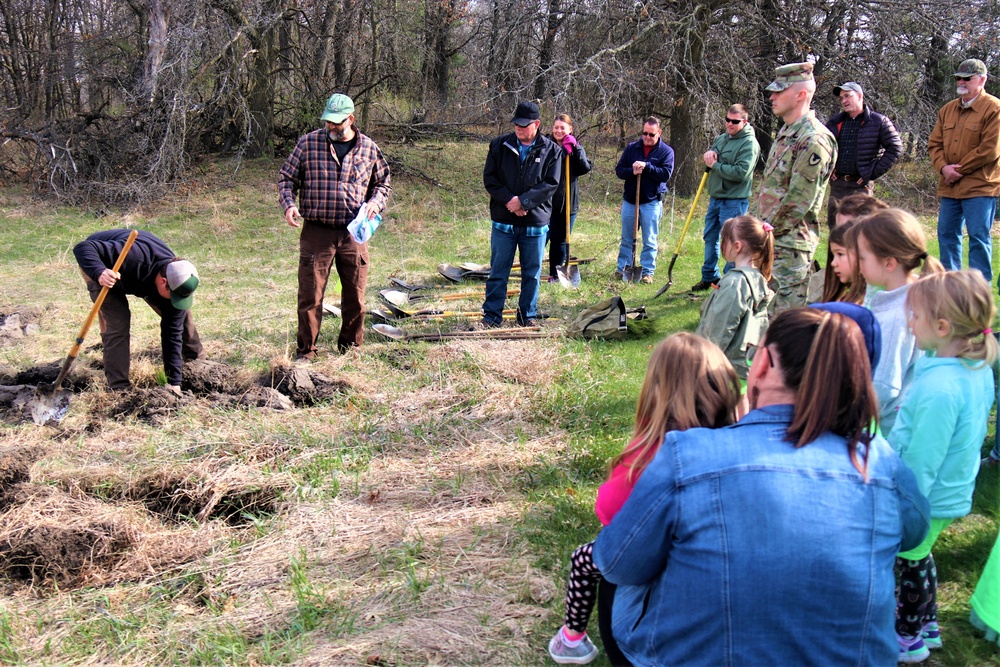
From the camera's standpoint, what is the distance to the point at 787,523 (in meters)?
1.86

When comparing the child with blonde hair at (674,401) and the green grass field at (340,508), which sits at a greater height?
the child with blonde hair at (674,401)

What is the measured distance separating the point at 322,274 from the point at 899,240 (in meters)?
4.34

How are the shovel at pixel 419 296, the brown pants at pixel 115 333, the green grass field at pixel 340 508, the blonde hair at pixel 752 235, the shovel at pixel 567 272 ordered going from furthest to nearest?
1. the shovel at pixel 567 272
2. the shovel at pixel 419 296
3. the brown pants at pixel 115 333
4. the blonde hair at pixel 752 235
5. the green grass field at pixel 340 508

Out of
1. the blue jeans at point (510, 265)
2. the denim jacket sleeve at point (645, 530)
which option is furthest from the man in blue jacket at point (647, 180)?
the denim jacket sleeve at point (645, 530)

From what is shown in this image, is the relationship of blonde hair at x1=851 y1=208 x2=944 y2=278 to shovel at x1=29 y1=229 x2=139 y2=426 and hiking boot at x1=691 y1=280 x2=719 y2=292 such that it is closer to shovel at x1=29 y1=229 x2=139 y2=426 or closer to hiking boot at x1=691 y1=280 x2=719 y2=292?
shovel at x1=29 y1=229 x2=139 y2=426

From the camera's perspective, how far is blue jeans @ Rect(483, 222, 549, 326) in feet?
23.1

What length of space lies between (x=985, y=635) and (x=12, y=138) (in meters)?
15.8

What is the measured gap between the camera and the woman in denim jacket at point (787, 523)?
73.9 inches

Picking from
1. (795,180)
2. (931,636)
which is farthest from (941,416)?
(795,180)

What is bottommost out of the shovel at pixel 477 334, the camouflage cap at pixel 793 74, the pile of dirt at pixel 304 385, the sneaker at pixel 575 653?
the sneaker at pixel 575 653

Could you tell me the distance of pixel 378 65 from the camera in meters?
15.6

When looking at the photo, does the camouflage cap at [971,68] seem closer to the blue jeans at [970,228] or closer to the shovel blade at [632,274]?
the blue jeans at [970,228]

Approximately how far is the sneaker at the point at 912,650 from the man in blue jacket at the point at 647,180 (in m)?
6.22

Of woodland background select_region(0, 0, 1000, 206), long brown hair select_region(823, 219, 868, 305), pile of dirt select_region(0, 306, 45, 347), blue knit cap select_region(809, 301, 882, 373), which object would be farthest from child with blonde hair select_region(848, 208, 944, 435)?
woodland background select_region(0, 0, 1000, 206)
